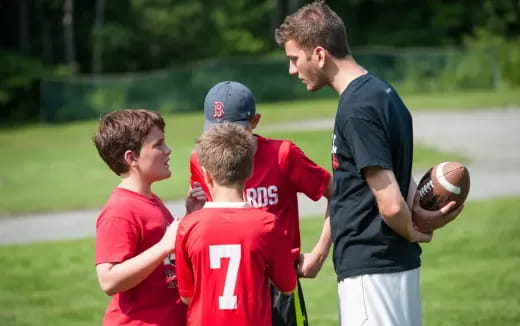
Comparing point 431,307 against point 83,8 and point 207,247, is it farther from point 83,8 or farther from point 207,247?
point 83,8

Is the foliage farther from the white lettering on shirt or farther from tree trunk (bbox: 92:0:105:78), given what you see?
the white lettering on shirt

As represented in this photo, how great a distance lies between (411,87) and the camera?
128 feet

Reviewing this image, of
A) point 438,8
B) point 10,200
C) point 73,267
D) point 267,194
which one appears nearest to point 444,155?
point 10,200

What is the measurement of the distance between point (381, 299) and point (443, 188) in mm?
665

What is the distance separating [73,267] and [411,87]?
1173 inches

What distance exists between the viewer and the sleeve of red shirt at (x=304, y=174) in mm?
4918

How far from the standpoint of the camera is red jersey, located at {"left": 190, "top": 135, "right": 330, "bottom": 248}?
4.86 m

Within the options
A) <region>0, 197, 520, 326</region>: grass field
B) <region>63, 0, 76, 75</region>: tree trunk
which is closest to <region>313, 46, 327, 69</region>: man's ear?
<region>0, 197, 520, 326</region>: grass field

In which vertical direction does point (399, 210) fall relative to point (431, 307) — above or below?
above

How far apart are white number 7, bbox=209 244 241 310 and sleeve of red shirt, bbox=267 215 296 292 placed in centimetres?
17

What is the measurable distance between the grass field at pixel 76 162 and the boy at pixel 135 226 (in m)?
11.9

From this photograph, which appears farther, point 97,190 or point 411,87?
point 411,87

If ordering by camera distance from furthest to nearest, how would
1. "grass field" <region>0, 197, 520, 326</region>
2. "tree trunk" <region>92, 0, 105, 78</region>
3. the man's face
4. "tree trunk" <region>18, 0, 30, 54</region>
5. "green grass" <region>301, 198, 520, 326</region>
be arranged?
1. "tree trunk" <region>92, 0, 105, 78</region>
2. "tree trunk" <region>18, 0, 30, 54</region>
3. "grass field" <region>0, 197, 520, 326</region>
4. "green grass" <region>301, 198, 520, 326</region>
5. the man's face

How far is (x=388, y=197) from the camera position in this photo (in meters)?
4.25
